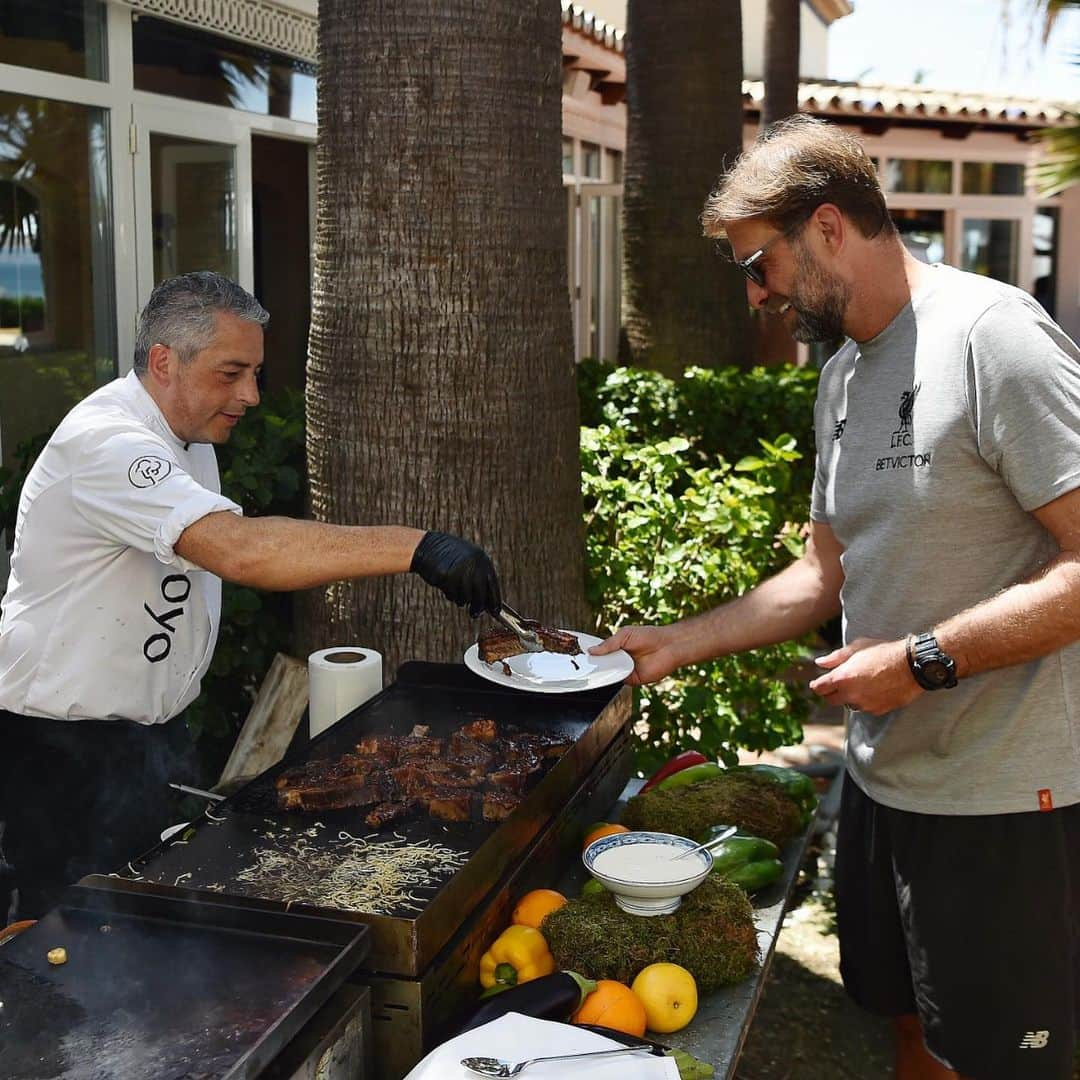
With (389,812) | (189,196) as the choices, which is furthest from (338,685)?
(189,196)

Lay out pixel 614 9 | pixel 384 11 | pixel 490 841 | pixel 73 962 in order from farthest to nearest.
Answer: pixel 614 9 → pixel 384 11 → pixel 490 841 → pixel 73 962

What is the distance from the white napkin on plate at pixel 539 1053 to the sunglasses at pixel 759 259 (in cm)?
172

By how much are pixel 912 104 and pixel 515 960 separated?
16.4 metres

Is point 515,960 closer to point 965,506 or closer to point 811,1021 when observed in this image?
point 965,506

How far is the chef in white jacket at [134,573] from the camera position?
3.06 m

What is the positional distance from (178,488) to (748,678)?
3.37 meters

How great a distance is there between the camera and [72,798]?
142 inches

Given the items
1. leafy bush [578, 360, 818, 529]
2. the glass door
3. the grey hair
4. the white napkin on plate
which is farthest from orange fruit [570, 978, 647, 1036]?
leafy bush [578, 360, 818, 529]

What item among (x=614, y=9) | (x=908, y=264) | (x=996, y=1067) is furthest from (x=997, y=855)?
(x=614, y=9)

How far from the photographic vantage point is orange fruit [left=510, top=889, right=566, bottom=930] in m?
2.76

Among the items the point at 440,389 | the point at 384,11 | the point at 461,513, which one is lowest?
the point at 461,513

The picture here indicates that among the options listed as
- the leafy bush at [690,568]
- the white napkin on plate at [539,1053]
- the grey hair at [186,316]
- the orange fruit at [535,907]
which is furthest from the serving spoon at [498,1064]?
the leafy bush at [690,568]

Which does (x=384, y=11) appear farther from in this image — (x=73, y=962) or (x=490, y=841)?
(x=73, y=962)

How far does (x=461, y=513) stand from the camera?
458 centimetres
